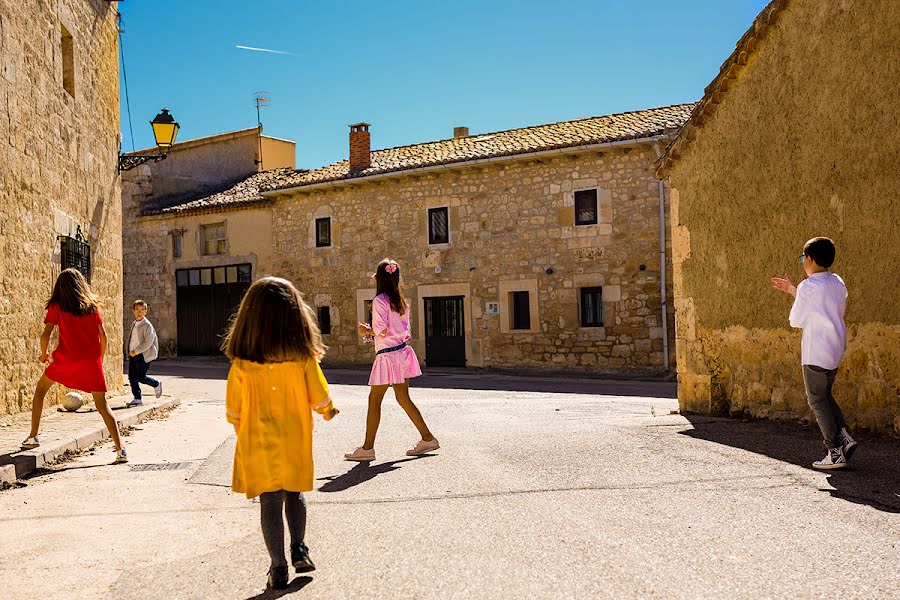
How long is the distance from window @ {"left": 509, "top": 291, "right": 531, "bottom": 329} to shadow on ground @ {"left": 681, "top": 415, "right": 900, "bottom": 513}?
1252 cm

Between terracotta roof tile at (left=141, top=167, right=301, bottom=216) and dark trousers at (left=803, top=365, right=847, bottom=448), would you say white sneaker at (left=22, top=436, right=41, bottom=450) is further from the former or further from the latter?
terracotta roof tile at (left=141, top=167, right=301, bottom=216)

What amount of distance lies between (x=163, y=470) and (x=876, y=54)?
6.69 metres

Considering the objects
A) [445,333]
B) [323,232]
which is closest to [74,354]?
[445,333]

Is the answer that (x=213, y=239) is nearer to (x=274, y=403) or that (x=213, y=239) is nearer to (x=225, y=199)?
(x=225, y=199)

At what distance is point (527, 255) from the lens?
71.1ft

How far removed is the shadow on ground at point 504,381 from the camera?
49.9ft

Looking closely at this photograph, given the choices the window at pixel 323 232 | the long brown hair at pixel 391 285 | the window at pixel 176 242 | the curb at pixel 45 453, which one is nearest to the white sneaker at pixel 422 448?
the long brown hair at pixel 391 285

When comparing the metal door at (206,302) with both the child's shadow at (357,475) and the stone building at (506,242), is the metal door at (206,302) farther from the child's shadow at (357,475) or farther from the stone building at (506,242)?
the child's shadow at (357,475)

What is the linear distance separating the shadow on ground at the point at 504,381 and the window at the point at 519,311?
4.48 ft

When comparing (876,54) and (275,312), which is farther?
(876,54)

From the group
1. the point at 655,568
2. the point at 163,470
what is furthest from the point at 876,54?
the point at 163,470

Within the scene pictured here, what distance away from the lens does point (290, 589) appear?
362cm

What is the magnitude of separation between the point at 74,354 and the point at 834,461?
5.96 metres

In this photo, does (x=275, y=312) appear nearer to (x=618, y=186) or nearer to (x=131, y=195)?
(x=618, y=186)
